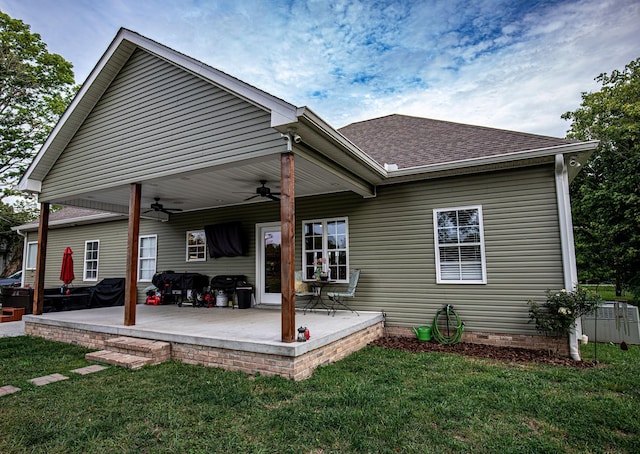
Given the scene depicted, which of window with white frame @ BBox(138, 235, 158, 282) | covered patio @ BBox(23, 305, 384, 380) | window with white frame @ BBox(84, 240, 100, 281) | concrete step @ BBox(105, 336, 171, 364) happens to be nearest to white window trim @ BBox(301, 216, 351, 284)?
covered patio @ BBox(23, 305, 384, 380)

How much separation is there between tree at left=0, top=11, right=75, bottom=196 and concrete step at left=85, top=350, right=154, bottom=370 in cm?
1476

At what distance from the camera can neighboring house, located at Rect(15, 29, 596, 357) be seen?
15.3 ft

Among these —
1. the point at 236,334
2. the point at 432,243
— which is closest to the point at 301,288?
the point at 236,334

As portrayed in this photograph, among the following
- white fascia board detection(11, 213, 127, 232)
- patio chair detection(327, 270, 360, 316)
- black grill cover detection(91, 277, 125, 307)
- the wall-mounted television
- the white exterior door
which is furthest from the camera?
white fascia board detection(11, 213, 127, 232)

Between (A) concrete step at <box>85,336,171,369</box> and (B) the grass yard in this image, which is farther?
(A) concrete step at <box>85,336,171,369</box>

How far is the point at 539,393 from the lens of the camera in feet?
11.4

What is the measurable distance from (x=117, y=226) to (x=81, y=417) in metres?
8.88

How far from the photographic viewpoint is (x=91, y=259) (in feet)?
36.2

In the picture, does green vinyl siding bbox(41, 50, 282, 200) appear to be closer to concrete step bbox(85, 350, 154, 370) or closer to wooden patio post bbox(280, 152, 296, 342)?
wooden patio post bbox(280, 152, 296, 342)

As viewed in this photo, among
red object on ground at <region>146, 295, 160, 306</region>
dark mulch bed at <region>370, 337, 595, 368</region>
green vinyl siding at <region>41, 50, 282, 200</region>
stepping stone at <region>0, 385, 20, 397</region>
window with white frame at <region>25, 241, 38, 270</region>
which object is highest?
green vinyl siding at <region>41, 50, 282, 200</region>

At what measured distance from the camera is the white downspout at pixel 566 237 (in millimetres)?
5004

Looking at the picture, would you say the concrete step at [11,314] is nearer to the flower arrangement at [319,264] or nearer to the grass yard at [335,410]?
the grass yard at [335,410]

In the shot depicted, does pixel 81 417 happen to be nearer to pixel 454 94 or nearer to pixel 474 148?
pixel 474 148

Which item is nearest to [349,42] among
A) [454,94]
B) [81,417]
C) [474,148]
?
[454,94]
